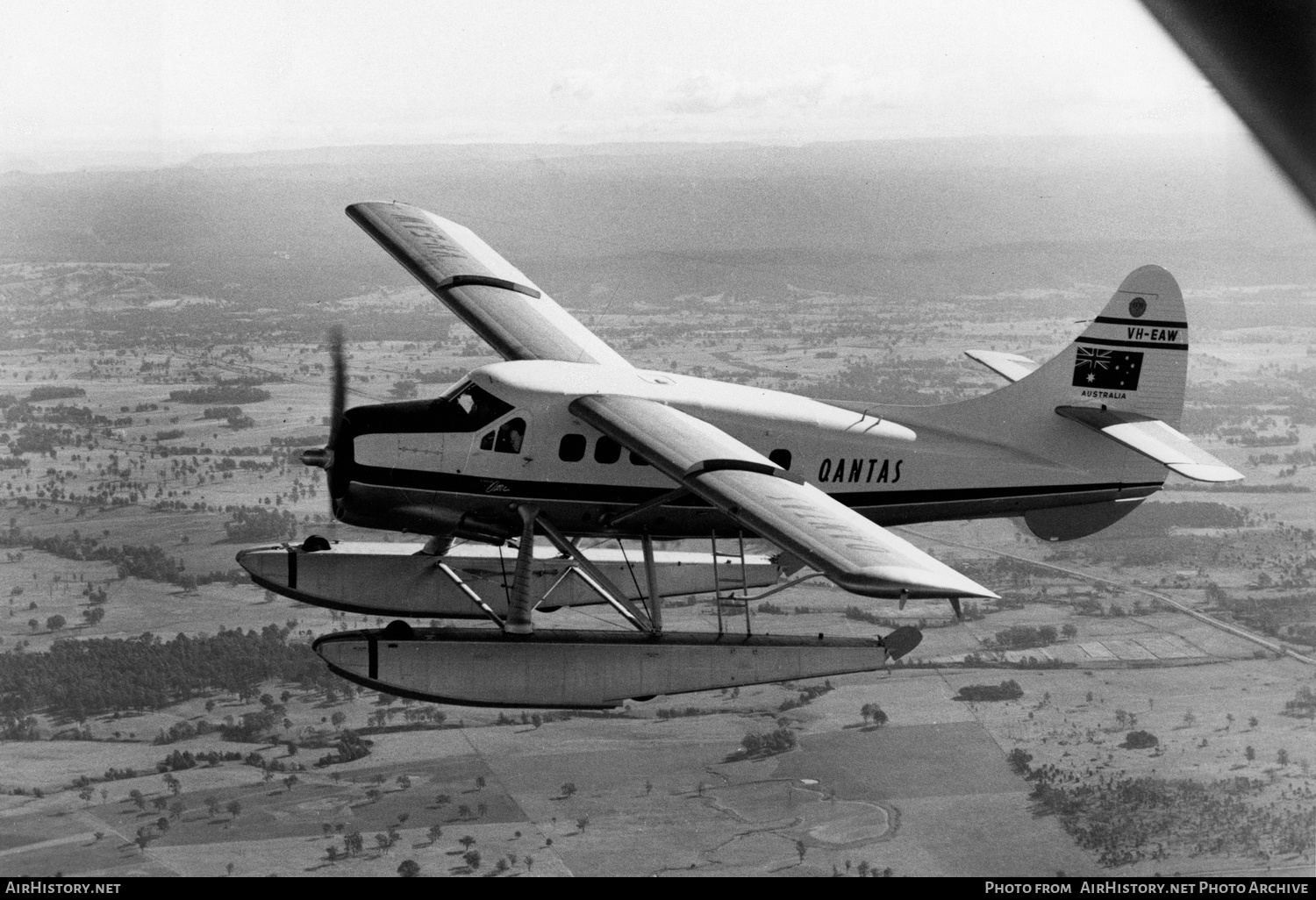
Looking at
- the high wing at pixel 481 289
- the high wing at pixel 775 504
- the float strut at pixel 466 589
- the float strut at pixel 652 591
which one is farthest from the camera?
the high wing at pixel 481 289

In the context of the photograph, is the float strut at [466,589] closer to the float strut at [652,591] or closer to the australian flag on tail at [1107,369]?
the float strut at [652,591]

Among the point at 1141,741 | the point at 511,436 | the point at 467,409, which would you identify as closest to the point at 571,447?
the point at 511,436

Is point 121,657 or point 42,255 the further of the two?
point 42,255

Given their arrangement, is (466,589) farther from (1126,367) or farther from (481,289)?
(1126,367)

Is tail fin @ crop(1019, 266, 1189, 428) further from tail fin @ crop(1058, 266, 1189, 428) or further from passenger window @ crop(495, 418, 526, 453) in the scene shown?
passenger window @ crop(495, 418, 526, 453)

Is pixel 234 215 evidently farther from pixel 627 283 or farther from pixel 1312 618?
pixel 1312 618

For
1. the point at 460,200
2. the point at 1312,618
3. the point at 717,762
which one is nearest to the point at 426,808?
the point at 717,762

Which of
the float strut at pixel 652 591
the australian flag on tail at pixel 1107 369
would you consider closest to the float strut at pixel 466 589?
the float strut at pixel 652 591

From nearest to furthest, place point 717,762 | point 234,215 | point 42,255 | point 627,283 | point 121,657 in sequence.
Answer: point 717,762 → point 121,657 → point 627,283 → point 234,215 → point 42,255
